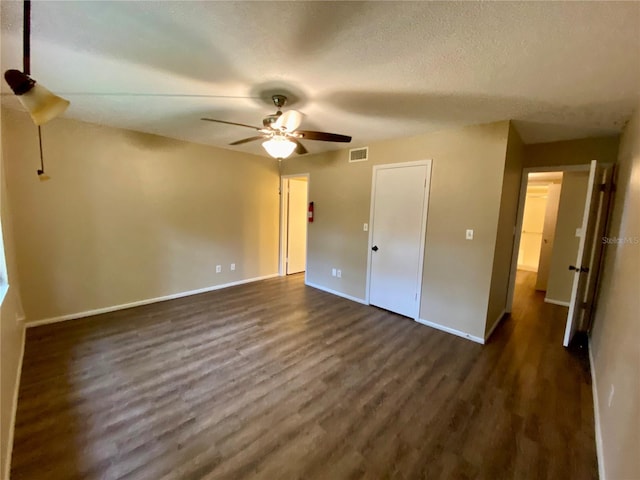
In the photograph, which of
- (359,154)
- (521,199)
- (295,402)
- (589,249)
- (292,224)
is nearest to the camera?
(295,402)

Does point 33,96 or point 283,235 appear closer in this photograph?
point 33,96

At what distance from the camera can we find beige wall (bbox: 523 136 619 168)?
312 centimetres

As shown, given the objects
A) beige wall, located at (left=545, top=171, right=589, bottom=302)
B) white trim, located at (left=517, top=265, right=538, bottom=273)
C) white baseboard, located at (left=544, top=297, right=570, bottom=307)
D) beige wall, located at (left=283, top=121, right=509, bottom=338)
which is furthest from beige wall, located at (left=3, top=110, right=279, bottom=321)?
white trim, located at (left=517, top=265, right=538, bottom=273)

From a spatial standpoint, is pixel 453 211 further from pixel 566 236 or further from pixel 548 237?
pixel 548 237

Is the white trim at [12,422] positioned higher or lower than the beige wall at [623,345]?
lower

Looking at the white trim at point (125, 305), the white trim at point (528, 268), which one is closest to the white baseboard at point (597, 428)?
the white trim at point (125, 305)

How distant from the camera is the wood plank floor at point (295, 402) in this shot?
1547mm

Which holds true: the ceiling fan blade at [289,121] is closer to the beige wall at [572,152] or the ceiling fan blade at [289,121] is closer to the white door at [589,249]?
the white door at [589,249]

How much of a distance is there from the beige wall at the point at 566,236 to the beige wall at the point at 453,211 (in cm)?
244

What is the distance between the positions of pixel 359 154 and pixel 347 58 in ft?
7.58

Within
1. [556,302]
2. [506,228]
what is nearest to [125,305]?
[506,228]

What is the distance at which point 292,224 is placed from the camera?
18.3ft

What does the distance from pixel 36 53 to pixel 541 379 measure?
14.9 feet

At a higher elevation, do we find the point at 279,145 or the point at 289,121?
the point at 289,121
